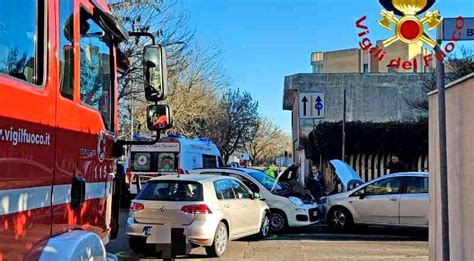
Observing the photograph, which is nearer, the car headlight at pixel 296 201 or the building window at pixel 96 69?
the building window at pixel 96 69

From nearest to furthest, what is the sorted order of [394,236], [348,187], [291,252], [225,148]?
[291,252] → [394,236] → [348,187] → [225,148]

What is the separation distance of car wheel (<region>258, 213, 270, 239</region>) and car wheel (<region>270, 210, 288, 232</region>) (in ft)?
2.32

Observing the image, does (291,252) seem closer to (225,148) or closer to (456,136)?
(456,136)

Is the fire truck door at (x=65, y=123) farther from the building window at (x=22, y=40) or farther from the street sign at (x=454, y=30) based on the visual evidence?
the street sign at (x=454, y=30)

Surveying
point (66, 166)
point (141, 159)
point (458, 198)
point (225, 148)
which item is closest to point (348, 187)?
point (141, 159)

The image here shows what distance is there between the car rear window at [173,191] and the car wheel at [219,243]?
70cm

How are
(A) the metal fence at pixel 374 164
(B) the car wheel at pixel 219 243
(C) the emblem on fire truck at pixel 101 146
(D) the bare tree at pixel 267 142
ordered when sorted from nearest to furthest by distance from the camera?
(C) the emblem on fire truck at pixel 101 146, (B) the car wheel at pixel 219 243, (A) the metal fence at pixel 374 164, (D) the bare tree at pixel 267 142

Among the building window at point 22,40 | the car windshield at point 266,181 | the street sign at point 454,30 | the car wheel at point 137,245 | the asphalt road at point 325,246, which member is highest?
the street sign at point 454,30

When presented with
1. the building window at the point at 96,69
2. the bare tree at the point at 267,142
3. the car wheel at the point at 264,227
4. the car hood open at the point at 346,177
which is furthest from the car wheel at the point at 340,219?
the bare tree at the point at 267,142

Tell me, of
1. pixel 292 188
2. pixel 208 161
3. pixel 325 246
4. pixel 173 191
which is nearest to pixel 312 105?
pixel 292 188

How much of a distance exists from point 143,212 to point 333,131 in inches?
589

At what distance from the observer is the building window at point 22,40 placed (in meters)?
3.03

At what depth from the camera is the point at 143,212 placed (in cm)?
1110

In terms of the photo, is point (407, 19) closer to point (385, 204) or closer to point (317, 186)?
point (385, 204)
